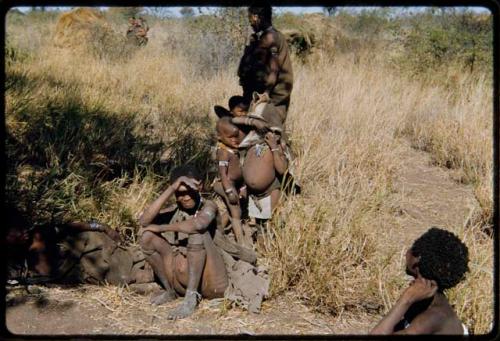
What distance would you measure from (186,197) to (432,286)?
1651 mm

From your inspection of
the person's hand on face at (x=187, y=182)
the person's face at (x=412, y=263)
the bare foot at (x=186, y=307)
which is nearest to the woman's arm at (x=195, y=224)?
the person's hand on face at (x=187, y=182)

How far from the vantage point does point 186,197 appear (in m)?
3.70

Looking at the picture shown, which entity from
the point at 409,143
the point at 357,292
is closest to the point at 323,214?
the point at 357,292

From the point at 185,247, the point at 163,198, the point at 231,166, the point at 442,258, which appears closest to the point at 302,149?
the point at 231,166

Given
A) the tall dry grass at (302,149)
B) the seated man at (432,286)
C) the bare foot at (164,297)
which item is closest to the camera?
the seated man at (432,286)

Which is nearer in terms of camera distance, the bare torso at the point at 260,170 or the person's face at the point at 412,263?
the person's face at the point at 412,263

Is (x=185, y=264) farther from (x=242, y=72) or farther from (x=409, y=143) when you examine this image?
(x=409, y=143)

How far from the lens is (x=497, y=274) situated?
3.37 meters

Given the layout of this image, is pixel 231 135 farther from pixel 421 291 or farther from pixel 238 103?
pixel 421 291

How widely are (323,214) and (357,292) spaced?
61 centimetres

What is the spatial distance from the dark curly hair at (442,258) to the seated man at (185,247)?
55.2 inches

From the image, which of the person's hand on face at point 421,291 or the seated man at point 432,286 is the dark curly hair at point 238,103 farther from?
the person's hand on face at point 421,291

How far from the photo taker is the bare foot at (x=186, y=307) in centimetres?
350

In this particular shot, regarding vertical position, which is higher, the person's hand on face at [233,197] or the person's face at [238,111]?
the person's face at [238,111]
